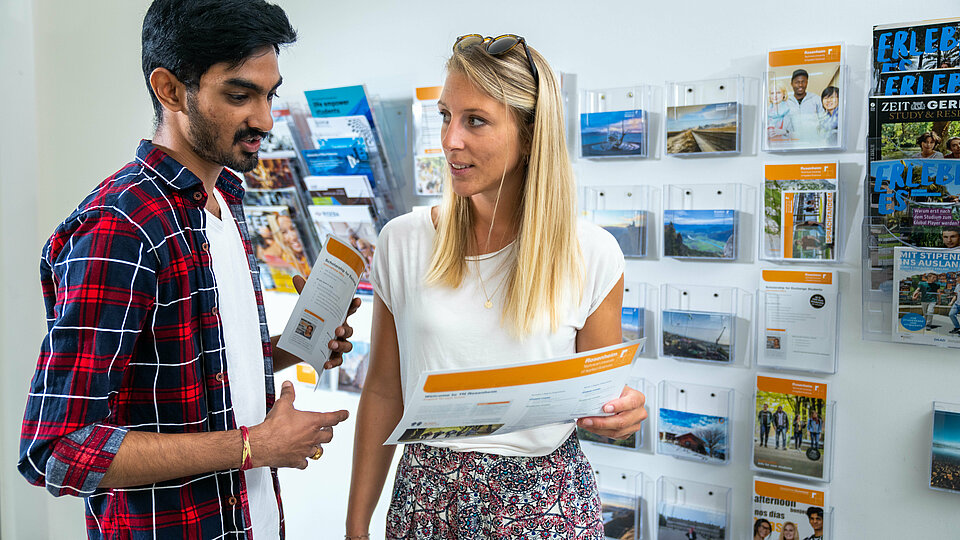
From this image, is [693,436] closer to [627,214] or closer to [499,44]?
[627,214]

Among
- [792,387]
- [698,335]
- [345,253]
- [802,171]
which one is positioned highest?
[802,171]

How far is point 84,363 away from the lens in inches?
41.1

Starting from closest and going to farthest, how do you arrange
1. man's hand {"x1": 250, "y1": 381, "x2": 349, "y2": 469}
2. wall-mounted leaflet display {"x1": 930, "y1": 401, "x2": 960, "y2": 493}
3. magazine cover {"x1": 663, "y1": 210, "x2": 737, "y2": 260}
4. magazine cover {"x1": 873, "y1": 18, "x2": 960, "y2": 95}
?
man's hand {"x1": 250, "y1": 381, "x2": 349, "y2": 469} < magazine cover {"x1": 873, "y1": 18, "x2": 960, "y2": 95} < wall-mounted leaflet display {"x1": 930, "y1": 401, "x2": 960, "y2": 493} < magazine cover {"x1": 663, "y1": 210, "x2": 737, "y2": 260}

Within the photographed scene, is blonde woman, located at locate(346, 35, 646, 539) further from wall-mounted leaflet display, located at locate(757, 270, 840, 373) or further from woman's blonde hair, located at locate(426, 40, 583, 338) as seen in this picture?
wall-mounted leaflet display, located at locate(757, 270, 840, 373)

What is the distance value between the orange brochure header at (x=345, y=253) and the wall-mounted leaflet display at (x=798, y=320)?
101 cm

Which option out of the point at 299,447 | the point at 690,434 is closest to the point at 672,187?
the point at 690,434

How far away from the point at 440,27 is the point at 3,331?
2484 mm

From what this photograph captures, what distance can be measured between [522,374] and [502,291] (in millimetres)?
370

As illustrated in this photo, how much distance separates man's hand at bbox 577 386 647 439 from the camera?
1.30m

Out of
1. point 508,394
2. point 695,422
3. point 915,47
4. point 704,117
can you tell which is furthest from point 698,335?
point 508,394

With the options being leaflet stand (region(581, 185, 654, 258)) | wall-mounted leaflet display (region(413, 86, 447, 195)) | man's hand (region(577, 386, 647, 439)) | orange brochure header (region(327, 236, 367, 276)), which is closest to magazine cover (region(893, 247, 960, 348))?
leaflet stand (region(581, 185, 654, 258))

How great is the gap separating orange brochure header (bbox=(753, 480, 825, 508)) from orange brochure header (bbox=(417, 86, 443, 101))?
1468 millimetres

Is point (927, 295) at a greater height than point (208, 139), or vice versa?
point (208, 139)

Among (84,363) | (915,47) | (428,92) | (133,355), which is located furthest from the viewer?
(428,92)
